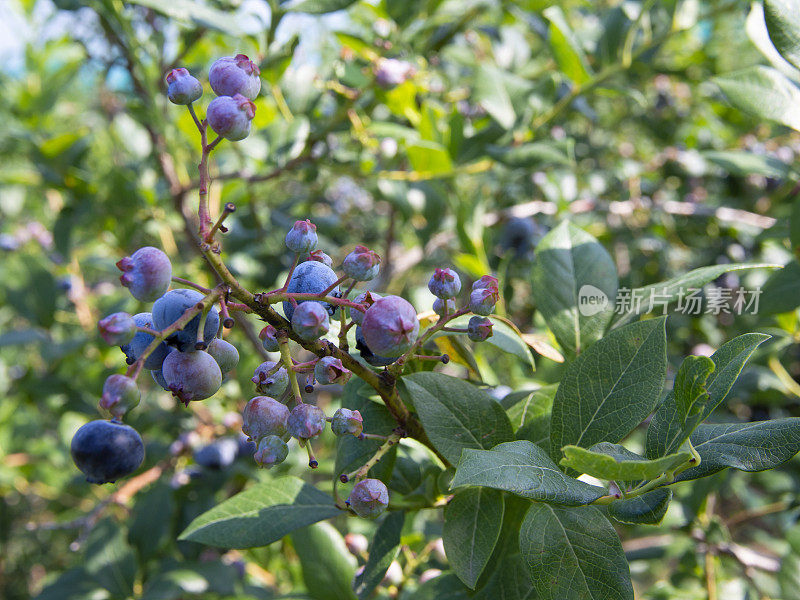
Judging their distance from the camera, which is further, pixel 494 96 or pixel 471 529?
pixel 494 96

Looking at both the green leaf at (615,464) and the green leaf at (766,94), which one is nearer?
the green leaf at (615,464)

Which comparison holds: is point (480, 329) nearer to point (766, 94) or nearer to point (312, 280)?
point (312, 280)

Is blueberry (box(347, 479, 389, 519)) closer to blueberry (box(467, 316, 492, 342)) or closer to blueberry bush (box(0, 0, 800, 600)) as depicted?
blueberry bush (box(0, 0, 800, 600))

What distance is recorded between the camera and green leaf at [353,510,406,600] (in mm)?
731

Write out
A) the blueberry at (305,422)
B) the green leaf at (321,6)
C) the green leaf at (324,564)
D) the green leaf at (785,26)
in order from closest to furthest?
the blueberry at (305,422) → the green leaf at (785,26) → the green leaf at (324,564) → the green leaf at (321,6)

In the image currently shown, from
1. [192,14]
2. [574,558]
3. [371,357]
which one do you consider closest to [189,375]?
[371,357]

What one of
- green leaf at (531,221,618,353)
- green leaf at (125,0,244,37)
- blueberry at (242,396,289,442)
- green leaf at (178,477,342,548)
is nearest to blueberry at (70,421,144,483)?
blueberry at (242,396,289,442)

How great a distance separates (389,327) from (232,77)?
0.31m

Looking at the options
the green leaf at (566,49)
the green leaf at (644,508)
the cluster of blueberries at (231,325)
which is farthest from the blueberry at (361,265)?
the green leaf at (566,49)

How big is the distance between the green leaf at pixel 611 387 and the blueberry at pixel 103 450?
0.41 m

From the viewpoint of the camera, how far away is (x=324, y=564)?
98cm

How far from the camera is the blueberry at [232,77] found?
62 centimetres

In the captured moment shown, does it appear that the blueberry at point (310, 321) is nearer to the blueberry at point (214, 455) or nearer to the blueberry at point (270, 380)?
the blueberry at point (270, 380)

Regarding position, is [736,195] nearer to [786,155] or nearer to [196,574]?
[786,155]
